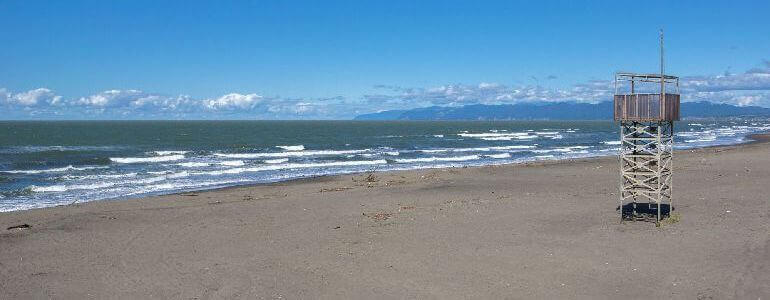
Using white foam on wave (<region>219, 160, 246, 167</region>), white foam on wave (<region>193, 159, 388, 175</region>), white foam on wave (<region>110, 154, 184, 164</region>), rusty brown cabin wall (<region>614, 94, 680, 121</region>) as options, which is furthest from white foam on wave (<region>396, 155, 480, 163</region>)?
rusty brown cabin wall (<region>614, 94, 680, 121</region>)

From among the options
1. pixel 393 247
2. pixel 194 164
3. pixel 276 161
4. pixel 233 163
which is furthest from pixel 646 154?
pixel 194 164

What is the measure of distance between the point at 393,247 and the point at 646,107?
292 inches

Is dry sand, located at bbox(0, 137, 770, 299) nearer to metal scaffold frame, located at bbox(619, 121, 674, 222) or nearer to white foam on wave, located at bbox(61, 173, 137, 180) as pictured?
metal scaffold frame, located at bbox(619, 121, 674, 222)

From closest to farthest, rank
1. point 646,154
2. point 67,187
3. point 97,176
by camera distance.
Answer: point 646,154, point 67,187, point 97,176

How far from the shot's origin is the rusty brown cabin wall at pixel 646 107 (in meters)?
15.7

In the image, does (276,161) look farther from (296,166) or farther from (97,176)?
(97,176)

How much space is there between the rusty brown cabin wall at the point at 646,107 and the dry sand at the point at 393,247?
9.31 feet

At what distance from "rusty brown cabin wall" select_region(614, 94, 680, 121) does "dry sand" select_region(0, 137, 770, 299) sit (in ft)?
9.31

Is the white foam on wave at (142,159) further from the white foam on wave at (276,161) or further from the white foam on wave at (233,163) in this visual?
the white foam on wave at (276,161)

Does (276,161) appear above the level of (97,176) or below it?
below

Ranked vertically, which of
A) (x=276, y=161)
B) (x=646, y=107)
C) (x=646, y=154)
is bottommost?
(x=276, y=161)

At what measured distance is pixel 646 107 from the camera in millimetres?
15883

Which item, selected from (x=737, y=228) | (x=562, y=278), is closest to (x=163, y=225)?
(x=562, y=278)

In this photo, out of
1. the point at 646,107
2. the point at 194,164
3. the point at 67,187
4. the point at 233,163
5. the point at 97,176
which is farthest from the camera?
the point at 233,163
